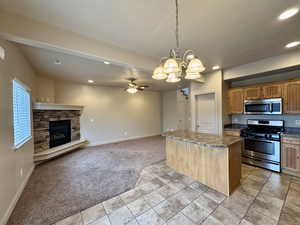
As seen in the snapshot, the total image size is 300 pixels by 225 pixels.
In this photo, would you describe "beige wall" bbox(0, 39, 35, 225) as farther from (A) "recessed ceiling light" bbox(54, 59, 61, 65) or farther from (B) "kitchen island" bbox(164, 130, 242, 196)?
(B) "kitchen island" bbox(164, 130, 242, 196)

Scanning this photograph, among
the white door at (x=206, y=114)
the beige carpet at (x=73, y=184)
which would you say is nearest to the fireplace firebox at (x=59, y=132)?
the beige carpet at (x=73, y=184)

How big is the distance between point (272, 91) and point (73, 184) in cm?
541

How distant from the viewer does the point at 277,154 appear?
3000 mm

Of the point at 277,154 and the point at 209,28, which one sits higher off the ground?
the point at 209,28

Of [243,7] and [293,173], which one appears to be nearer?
[243,7]

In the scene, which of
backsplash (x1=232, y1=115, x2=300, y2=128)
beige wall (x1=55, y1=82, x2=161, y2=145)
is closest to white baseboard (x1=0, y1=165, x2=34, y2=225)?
beige wall (x1=55, y1=82, x2=161, y2=145)

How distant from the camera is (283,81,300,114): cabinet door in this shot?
304 centimetres

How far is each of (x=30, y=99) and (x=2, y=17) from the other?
245cm

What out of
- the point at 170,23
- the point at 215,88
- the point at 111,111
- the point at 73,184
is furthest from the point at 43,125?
the point at 215,88

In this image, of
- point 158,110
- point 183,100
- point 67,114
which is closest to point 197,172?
point 183,100

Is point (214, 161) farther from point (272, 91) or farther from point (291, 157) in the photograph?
point (272, 91)

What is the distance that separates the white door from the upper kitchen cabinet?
914 millimetres

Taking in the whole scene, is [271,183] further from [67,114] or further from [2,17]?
[67,114]

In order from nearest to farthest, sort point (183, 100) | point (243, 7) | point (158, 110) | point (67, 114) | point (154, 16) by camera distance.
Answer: point (243, 7) → point (154, 16) → point (67, 114) → point (183, 100) → point (158, 110)
